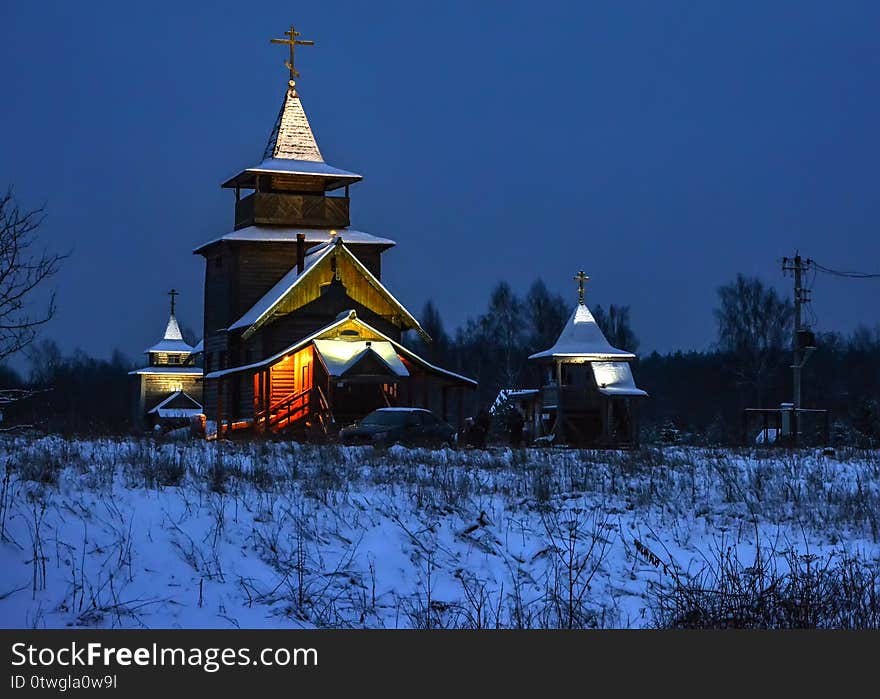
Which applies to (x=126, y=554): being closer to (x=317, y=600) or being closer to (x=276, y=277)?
(x=317, y=600)

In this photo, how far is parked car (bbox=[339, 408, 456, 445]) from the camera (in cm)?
3403

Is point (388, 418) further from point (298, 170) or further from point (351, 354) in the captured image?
point (298, 170)

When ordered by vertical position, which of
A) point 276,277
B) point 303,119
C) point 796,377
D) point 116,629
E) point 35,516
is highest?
point 303,119

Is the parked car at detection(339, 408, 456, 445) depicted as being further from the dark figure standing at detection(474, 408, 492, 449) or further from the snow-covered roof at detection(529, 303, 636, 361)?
the snow-covered roof at detection(529, 303, 636, 361)

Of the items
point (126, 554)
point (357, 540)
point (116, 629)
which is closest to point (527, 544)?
point (357, 540)

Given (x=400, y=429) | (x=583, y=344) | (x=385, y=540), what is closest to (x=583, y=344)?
Result: (x=583, y=344)

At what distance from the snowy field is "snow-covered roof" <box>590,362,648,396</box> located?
24633 millimetres

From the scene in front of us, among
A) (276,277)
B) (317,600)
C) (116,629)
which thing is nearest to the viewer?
(116,629)

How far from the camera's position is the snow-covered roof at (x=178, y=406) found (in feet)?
246

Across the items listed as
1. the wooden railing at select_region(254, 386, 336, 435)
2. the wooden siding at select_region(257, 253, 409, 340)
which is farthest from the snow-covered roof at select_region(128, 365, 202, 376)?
the wooden railing at select_region(254, 386, 336, 435)

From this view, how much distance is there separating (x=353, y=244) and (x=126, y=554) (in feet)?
118

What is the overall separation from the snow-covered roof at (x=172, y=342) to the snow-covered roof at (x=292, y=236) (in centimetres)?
3332

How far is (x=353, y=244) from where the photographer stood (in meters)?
47.5

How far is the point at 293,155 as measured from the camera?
49.2 metres
